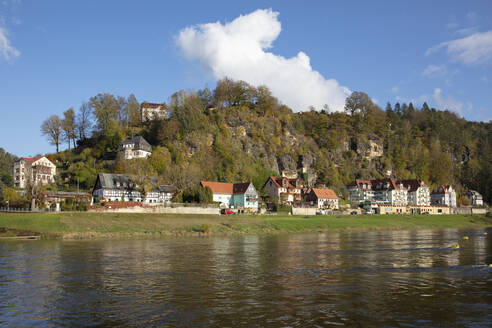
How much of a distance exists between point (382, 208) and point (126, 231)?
3442 inches

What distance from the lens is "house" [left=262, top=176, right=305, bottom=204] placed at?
123 metres

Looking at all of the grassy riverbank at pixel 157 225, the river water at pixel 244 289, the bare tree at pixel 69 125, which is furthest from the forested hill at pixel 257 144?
the river water at pixel 244 289

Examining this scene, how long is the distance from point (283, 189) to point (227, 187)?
19.9m

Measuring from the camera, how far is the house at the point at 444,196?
158625mm

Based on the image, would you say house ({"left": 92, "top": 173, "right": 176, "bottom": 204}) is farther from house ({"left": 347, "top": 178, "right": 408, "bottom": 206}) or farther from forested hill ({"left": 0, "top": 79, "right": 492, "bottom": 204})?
house ({"left": 347, "top": 178, "right": 408, "bottom": 206})

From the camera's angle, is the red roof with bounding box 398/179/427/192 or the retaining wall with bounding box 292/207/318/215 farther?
the red roof with bounding box 398/179/427/192

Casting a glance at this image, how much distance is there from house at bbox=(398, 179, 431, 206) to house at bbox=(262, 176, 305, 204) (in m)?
49.1

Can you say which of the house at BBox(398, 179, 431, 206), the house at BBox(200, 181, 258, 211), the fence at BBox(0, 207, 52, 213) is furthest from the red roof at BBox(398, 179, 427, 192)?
the fence at BBox(0, 207, 52, 213)

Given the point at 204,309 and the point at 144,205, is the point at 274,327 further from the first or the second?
the point at 144,205

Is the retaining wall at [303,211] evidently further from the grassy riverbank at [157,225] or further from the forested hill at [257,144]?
the forested hill at [257,144]

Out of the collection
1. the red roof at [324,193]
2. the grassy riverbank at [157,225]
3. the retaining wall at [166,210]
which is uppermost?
the red roof at [324,193]

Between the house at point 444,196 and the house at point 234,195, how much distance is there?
85.9 m

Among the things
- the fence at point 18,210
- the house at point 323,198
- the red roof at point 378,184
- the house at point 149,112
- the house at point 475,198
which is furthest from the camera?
the house at point 475,198

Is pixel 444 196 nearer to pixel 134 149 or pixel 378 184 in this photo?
pixel 378 184
